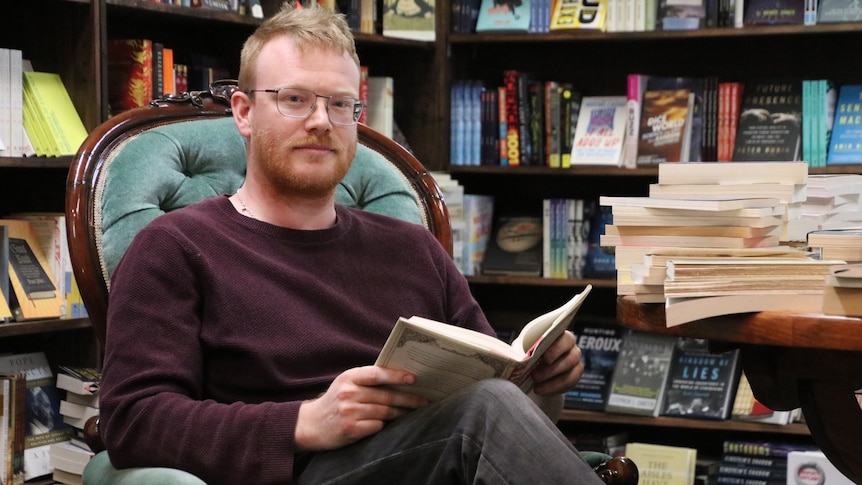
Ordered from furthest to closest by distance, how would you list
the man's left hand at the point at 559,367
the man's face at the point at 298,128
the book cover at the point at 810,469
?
the book cover at the point at 810,469 < the man's face at the point at 298,128 < the man's left hand at the point at 559,367

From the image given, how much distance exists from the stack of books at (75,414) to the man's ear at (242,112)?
0.91 m

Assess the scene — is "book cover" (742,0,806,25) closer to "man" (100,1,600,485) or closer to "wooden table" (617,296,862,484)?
"man" (100,1,600,485)

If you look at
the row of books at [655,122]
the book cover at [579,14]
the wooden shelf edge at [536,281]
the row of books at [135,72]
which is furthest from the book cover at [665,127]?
the row of books at [135,72]

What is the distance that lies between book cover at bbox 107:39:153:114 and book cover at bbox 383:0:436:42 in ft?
2.48

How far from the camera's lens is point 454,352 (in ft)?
4.06

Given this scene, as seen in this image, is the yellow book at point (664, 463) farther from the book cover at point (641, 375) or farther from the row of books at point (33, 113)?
the row of books at point (33, 113)

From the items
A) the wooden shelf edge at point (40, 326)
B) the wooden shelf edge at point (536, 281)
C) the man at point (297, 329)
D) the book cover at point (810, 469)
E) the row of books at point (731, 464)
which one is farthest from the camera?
the wooden shelf edge at point (536, 281)

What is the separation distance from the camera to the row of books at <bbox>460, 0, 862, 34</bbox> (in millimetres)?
2965

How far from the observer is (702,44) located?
3.31 meters

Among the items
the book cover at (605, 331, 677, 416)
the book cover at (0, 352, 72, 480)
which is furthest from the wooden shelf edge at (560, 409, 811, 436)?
the book cover at (0, 352, 72, 480)

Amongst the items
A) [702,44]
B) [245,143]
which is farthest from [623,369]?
Result: [245,143]

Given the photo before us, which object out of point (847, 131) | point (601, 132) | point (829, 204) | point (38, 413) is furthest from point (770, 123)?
point (38, 413)

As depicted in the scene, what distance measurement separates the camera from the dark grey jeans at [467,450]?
4.11 ft

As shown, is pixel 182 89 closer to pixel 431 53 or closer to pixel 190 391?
pixel 431 53
